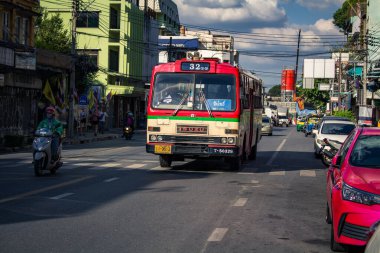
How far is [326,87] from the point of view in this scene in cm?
8319

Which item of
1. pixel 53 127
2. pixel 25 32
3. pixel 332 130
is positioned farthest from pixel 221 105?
pixel 25 32

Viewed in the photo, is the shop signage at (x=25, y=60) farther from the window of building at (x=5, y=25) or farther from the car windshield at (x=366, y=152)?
the car windshield at (x=366, y=152)

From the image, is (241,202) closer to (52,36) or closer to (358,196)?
(358,196)

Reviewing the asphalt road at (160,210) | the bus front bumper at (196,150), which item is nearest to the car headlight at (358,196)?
the asphalt road at (160,210)

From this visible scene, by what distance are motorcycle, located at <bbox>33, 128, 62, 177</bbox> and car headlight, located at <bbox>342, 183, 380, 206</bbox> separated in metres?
9.80

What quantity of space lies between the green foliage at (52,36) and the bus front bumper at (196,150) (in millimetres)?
34678

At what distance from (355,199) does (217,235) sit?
220 centimetres

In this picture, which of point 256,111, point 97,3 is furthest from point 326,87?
point 256,111

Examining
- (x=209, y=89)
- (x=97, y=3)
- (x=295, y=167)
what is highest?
(x=97, y=3)

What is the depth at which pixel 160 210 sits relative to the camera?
1081cm

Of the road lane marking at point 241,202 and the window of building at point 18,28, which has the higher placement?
the window of building at point 18,28

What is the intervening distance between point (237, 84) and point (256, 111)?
600cm

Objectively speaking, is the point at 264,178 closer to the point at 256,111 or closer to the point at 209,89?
the point at 209,89

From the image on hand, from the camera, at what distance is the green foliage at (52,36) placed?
50.7m
